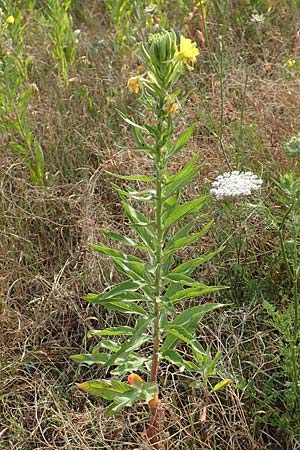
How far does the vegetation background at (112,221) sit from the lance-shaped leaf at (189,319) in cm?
24

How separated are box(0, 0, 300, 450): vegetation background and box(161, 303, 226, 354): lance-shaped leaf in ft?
0.79

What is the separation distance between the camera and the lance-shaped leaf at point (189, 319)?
5.13 ft

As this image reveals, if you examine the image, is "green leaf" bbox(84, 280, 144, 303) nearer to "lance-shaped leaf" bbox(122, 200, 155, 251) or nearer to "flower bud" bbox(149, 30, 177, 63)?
"lance-shaped leaf" bbox(122, 200, 155, 251)

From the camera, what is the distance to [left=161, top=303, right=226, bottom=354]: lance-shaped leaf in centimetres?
156

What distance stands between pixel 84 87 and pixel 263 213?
1611mm

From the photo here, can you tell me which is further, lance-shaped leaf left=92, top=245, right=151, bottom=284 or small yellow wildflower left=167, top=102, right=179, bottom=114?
lance-shaped leaf left=92, top=245, right=151, bottom=284

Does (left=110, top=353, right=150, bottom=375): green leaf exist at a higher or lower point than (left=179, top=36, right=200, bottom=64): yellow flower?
lower

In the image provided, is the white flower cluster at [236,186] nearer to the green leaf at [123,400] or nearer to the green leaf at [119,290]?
the green leaf at [119,290]

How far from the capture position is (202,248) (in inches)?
88.7

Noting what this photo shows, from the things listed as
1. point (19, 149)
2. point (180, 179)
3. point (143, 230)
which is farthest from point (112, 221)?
point (180, 179)

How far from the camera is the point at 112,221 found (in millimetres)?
2398

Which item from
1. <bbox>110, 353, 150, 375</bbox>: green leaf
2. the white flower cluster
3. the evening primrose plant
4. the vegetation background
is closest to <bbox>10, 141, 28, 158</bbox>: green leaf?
the vegetation background

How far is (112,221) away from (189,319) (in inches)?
35.2

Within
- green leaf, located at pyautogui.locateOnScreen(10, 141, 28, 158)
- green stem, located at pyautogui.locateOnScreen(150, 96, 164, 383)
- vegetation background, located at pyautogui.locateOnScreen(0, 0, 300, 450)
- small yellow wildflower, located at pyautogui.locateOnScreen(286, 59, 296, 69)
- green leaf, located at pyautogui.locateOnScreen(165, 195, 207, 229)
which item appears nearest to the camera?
green stem, located at pyautogui.locateOnScreen(150, 96, 164, 383)
